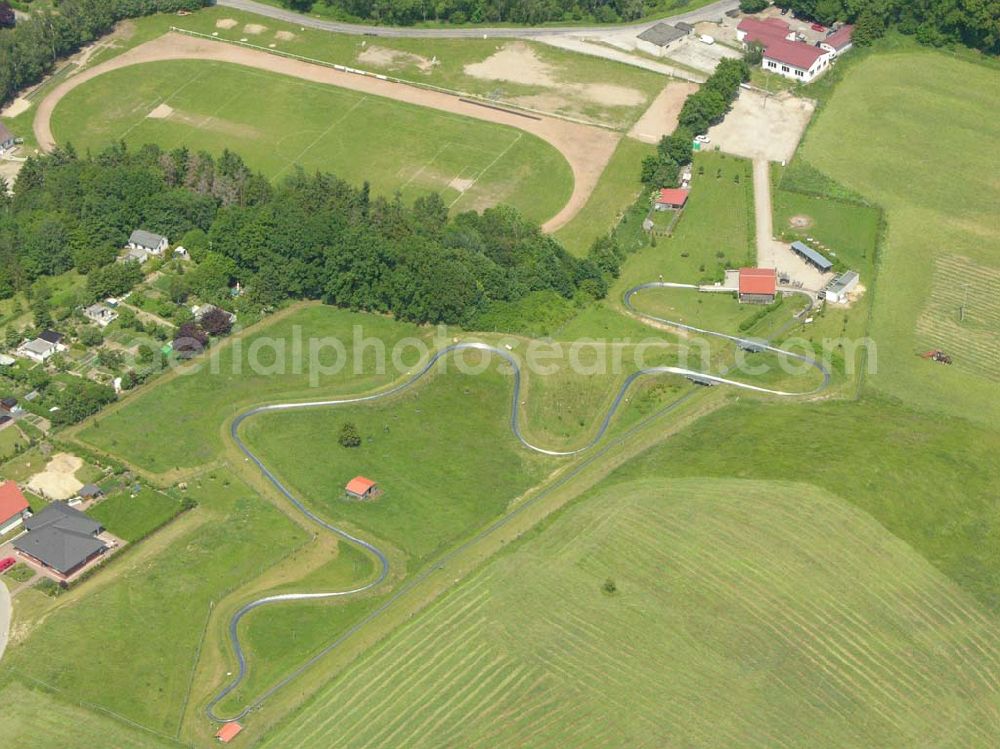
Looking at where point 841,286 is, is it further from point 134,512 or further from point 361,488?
point 134,512

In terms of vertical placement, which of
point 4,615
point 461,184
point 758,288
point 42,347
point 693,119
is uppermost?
point 693,119

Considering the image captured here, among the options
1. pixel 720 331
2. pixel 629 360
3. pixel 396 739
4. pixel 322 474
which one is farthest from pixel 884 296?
pixel 396 739

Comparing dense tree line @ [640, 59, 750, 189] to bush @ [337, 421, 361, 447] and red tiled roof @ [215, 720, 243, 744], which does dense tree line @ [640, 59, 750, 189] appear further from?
red tiled roof @ [215, 720, 243, 744]

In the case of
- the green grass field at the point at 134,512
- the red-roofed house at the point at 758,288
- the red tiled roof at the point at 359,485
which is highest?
the red-roofed house at the point at 758,288

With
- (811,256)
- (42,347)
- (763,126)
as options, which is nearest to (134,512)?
(42,347)

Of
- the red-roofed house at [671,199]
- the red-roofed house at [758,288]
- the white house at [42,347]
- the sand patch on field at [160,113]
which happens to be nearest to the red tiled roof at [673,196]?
the red-roofed house at [671,199]

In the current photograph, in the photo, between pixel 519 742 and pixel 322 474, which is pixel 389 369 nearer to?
pixel 322 474

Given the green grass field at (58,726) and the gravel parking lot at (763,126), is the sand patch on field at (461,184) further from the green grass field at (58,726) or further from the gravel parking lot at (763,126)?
the green grass field at (58,726)
